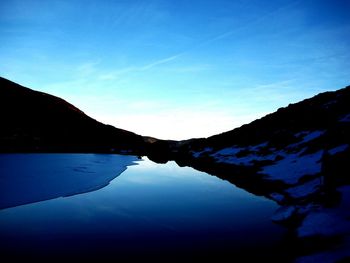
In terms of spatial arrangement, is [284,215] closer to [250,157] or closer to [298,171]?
[298,171]

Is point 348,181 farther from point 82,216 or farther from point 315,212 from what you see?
point 82,216

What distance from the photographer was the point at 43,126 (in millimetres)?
131875

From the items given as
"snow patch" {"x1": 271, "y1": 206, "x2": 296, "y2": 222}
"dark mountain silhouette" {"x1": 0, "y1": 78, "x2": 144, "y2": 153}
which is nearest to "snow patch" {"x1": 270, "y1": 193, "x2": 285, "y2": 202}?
"snow patch" {"x1": 271, "y1": 206, "x2": 296, "y2": 222}

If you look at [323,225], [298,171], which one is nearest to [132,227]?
[323,225]

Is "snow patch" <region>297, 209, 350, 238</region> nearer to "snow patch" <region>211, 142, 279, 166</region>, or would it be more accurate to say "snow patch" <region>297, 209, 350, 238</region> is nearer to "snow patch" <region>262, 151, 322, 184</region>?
"snow patch" <region>262, 151, 322, 184</region>

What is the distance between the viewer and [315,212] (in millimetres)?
16344

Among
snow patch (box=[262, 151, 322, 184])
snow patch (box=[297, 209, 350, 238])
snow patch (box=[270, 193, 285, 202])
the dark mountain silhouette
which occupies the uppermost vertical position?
the dark mountain silhouette

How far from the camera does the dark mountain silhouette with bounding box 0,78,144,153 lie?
4214 inches

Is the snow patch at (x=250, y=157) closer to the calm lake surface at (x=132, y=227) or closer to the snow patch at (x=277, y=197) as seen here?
the snow patch at (x=277, y=197)

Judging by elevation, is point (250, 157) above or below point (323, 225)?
above

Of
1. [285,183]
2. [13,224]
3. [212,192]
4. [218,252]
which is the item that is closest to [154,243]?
[218,252]

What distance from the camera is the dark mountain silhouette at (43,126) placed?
351 ft

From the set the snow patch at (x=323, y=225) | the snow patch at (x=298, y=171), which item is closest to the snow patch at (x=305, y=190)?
the snow patch at (x=298, y=171)

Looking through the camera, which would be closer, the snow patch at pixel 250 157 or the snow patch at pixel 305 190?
the snow patch at pixel 305 190
